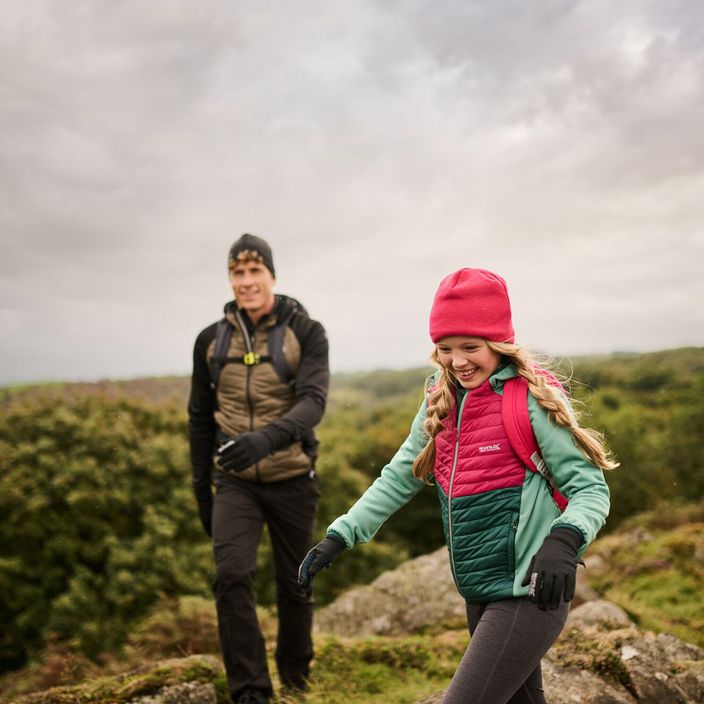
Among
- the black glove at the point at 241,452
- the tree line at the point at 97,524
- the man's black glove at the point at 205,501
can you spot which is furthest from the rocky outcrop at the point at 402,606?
the tree line at the point at 97,524

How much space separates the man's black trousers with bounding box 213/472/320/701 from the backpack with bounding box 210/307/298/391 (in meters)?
0.72

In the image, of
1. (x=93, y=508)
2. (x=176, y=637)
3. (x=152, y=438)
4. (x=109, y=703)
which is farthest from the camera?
(x=152, y=438)

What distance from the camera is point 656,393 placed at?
164 ft

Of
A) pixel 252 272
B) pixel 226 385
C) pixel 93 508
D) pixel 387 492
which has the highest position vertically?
pixel 252 272

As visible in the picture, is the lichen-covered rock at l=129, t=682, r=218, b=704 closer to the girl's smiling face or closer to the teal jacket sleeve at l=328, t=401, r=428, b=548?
the teal jacket sleeve at l=328, t=401, r=428, b=548

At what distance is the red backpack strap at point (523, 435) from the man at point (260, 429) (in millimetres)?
1697

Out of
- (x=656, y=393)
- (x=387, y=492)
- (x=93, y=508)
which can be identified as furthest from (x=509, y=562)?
(x=656, y=393)

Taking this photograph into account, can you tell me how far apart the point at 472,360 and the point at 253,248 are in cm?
218

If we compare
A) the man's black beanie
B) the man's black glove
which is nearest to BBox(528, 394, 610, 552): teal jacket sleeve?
the man's black beanie

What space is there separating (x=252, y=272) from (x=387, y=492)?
2.07m

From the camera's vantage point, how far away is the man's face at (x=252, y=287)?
4.30 metres

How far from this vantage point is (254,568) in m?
4.03

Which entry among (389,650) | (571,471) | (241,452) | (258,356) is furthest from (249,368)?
(389,650)

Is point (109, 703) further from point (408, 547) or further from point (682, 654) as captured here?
point (408, 547)
